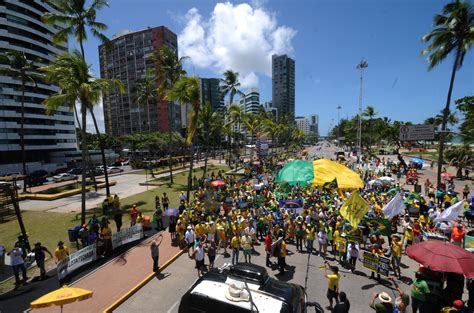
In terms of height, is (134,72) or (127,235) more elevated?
(134,72)

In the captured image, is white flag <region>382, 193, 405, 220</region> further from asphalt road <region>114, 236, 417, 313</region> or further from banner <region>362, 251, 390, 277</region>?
banner <region>362, 251, 390, 277</region>

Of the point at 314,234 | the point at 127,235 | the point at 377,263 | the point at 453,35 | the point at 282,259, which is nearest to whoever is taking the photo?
the point at 377,263

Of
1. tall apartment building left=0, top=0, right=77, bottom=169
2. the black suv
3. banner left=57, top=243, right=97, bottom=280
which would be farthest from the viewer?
tall apartment building left=0, top=0, right=77, bottom=169

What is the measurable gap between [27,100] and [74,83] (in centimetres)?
6280

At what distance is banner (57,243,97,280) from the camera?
9.74 metres

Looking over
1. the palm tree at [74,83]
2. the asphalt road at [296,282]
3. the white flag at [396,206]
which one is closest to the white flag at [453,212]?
the white flag at [396,206]

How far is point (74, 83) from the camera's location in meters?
14.5

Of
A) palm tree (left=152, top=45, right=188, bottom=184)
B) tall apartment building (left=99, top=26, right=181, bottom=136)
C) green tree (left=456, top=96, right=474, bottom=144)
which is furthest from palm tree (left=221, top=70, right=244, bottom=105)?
tall apartment building (left=99, top=26, right=181, bottom=136)

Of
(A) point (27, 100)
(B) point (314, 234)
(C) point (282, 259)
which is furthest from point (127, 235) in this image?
(A) point (27, 100)

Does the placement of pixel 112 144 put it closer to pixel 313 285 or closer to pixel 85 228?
pixel 85 228

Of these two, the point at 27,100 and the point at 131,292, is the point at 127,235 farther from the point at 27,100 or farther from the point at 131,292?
the point at 27,100

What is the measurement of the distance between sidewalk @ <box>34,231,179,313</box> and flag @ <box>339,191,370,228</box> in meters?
8.53

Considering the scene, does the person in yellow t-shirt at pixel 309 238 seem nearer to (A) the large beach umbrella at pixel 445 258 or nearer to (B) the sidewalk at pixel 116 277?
(A) the large beach umbrella at pixel 445 258

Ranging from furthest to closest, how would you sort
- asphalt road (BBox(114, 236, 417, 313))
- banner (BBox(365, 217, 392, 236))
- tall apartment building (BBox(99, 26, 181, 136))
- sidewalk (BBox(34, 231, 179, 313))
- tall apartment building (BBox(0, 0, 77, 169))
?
tall apartment building (BBox(99, 26, 181, 136)) → tall apartment building (BBox(0, 0, 77, 169)) → banner (BBox(365, 217, 392, 236)) → sidewalk (BBox(34, 231, 179, 313)) → asphalt road (BBox(114, 236, 417, 313))
